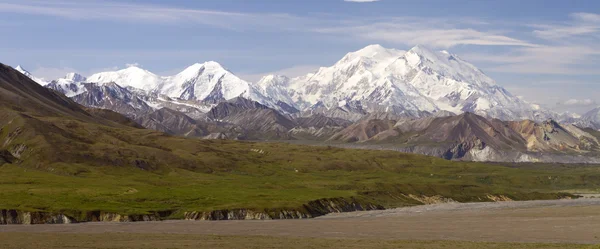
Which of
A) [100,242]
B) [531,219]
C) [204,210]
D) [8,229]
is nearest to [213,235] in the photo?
[100,242]

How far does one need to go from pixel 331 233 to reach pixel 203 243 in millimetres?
34064

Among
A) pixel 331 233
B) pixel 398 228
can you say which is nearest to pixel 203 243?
pixel 331 233

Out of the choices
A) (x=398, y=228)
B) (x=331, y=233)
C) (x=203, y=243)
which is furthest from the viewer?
(x=398, y=228)

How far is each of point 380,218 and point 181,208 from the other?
48.7m

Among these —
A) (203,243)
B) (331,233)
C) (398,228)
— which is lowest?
(398,228)

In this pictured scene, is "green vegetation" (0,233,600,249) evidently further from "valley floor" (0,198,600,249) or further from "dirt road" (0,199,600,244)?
"dirt road" (0,199,600,244)

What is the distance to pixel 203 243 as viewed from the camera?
120m

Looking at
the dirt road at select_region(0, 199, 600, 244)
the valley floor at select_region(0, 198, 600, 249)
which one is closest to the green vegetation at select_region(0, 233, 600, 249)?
the valley floor at select_region(0, 198, 600, 249)

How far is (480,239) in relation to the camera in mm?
132125

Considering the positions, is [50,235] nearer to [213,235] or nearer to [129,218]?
[213,235]

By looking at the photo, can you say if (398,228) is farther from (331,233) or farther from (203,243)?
(203,243)

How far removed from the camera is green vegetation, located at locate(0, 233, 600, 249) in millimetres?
114250

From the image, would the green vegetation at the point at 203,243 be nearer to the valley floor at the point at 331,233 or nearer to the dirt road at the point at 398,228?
the valley floor at the point at 331,233

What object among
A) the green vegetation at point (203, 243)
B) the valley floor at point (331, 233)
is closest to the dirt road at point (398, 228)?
the valley floor at point (331, 233)
